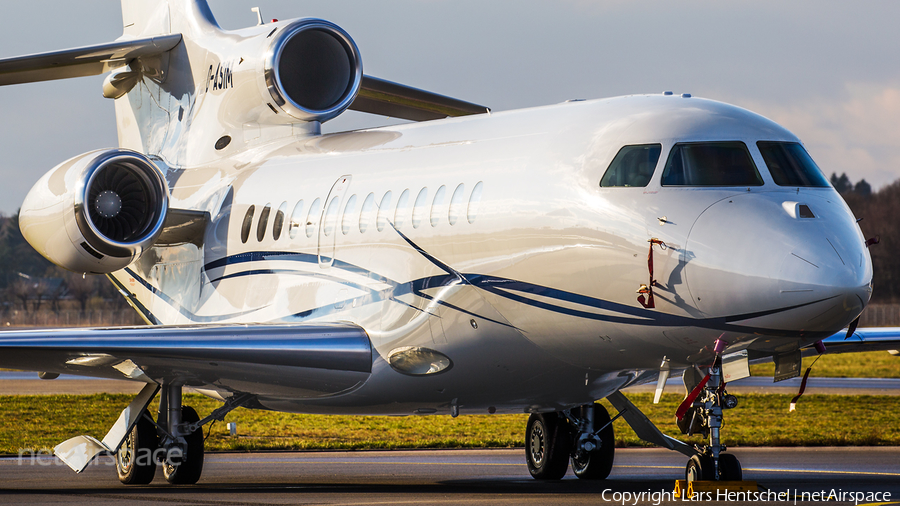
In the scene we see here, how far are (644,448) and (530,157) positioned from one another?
10202mm

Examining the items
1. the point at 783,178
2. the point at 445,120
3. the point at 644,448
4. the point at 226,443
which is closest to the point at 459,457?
the point at 644,448

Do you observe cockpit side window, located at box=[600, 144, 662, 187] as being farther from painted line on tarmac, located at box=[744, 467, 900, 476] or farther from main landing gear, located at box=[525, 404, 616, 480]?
painted line on tarmac, located at box=[744, 467, 900, 476]

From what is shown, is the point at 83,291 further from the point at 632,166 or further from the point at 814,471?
the point at 632,166

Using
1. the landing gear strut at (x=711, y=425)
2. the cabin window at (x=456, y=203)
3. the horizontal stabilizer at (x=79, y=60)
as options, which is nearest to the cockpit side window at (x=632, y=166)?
the landing gear strut at (x=711, y=425)

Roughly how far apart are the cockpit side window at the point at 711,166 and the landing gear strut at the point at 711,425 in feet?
4.88

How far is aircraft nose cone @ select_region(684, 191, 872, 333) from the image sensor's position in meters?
8.78

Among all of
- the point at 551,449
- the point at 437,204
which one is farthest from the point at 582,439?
the point at 437,204

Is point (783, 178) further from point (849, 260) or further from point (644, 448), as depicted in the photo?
point (644, 448)

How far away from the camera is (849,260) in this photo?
8.91m

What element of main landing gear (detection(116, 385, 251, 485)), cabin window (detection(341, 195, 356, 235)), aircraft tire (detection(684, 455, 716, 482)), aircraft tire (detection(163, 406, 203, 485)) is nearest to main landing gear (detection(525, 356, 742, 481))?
aircraft tire (detection(684, 455, 716, 482))

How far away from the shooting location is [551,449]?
14492mm

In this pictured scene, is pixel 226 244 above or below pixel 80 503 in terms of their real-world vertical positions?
above

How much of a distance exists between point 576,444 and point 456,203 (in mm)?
4375

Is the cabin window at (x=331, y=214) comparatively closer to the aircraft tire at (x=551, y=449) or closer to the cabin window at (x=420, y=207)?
the cabin window at (x=420, y=207)
